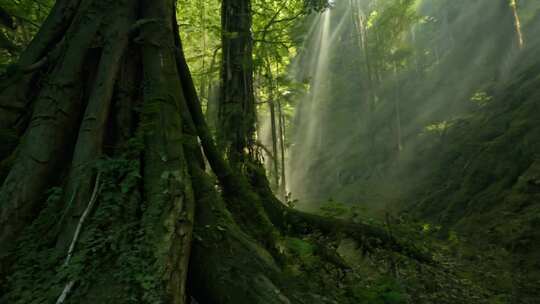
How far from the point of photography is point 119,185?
2.91m

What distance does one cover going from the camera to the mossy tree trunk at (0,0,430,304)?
2.34 meters

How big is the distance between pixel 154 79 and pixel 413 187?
52.6 ft

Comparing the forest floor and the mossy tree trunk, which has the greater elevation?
the mossy tree trunk

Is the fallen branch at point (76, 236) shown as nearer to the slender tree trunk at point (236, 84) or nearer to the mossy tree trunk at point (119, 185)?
the mossy tree trunk at point (119, 185)

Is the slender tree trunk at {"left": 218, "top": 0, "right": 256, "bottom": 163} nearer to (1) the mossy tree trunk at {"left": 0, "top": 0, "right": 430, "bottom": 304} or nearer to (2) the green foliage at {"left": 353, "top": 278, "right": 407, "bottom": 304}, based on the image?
(1) the mossy tree trunk at {"left": 0, "top": 0, "right": 430, "bottom": 304}

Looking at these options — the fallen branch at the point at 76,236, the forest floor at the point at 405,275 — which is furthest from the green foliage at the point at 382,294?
the fallen branch at the point at 76,236

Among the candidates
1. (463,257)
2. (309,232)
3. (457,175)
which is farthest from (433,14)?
(309,232)

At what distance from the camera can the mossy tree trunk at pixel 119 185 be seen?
2344mm

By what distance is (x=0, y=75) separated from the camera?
148 inches

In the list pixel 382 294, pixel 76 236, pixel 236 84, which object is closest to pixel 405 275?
pixel 382 294

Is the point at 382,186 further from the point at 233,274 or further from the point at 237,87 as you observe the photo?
the point at 233,274

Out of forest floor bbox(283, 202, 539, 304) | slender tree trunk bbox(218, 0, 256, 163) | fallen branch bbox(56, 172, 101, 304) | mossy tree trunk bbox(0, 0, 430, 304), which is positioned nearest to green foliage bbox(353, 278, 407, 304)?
forest floor bbox(283, 202, 539, 304)

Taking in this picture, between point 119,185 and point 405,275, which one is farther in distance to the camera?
point 405,275

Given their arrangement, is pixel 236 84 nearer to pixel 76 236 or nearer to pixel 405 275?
pixel 76 236
